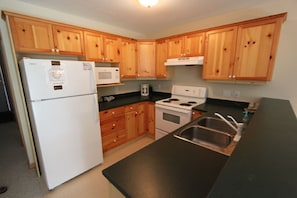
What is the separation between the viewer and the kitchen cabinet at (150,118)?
2.96 meters

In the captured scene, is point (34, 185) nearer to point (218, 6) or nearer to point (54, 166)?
point (54, 166)

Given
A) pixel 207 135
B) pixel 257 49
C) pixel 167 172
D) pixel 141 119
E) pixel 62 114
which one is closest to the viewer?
pixel 167 172

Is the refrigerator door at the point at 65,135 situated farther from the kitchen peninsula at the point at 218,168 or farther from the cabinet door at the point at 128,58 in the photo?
the kitchen peninsula at the point at 218,168

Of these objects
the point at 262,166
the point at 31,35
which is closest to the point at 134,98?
the point at 31,35

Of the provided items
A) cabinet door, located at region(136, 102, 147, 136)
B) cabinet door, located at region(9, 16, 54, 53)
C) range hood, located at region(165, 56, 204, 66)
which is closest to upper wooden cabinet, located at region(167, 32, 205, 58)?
range hood, located at region(165, 56, 204, 66)

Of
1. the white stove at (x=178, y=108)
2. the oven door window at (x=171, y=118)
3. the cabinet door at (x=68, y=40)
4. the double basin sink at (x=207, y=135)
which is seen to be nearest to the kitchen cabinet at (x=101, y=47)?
the cabinet door at (x=68, y=40)

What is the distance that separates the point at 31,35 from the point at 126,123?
1951 mm

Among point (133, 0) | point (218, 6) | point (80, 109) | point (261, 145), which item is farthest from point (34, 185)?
point (218, 6)

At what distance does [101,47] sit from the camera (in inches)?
95.3

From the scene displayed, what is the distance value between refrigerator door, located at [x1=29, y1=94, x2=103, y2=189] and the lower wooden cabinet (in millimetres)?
293

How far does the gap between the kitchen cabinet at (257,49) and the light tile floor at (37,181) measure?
2375mm

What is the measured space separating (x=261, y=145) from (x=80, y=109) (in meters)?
1.92

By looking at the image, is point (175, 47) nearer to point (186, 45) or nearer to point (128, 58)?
point (186, 45)

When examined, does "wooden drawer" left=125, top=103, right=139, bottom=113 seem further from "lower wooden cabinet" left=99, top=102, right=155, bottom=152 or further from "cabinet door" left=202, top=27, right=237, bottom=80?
"cabinet door" left=202, top=27, right=237, bottom=80
